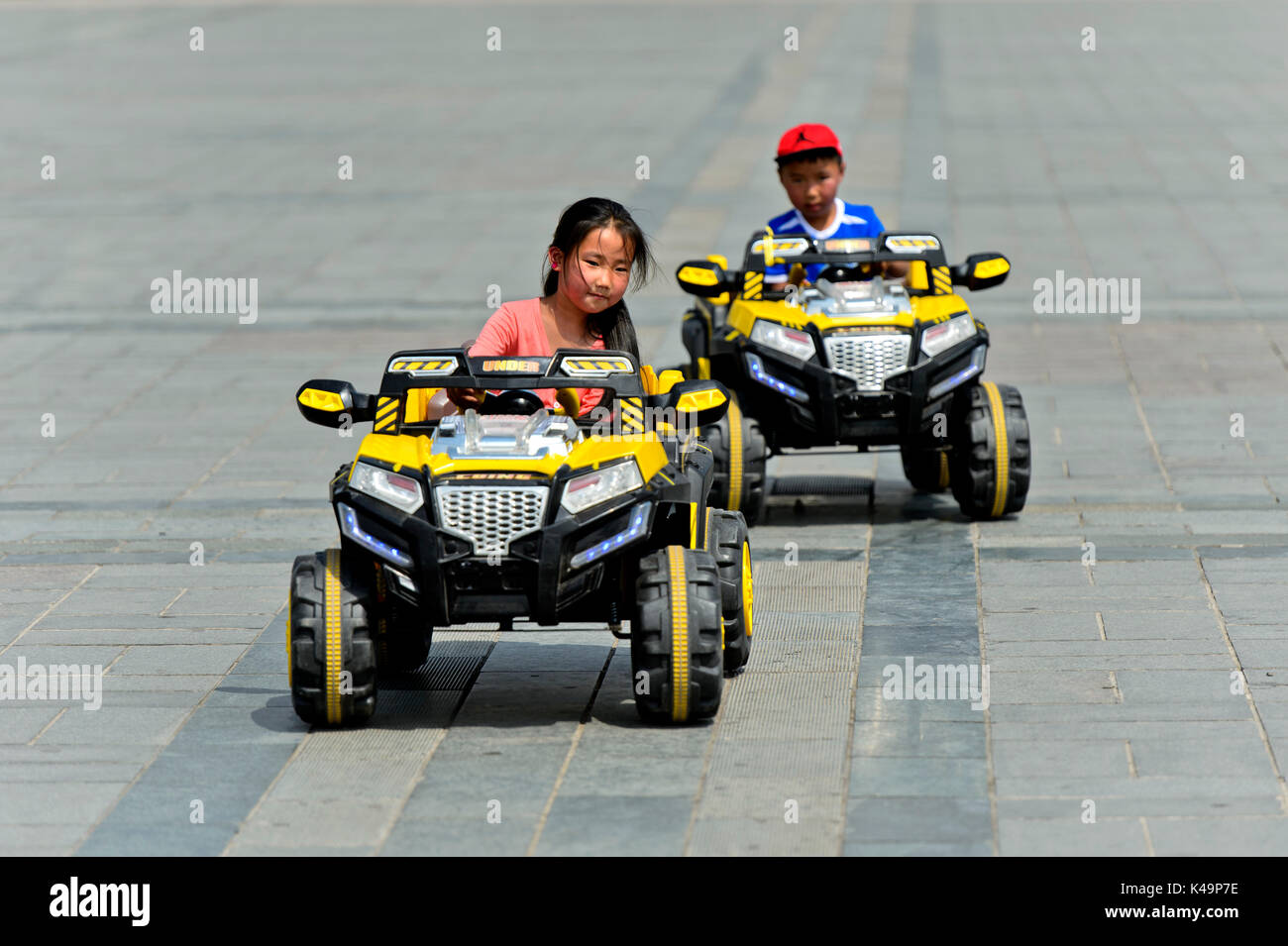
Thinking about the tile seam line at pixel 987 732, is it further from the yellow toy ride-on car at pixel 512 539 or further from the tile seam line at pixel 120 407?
the tile seam line at pixel 120 407

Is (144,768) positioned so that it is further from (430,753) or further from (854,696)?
(854,696)

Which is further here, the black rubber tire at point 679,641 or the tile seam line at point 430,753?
the black rubber tire at point 679,641

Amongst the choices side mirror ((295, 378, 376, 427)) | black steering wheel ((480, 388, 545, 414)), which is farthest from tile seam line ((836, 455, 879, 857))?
side mirror ((295, 378, 376, 427))

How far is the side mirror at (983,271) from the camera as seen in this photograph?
8797mm

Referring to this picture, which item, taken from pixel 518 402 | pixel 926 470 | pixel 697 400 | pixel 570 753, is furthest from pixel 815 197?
pixel 570 753

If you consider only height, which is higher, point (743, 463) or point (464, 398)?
point (464, 398)

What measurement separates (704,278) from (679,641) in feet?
11.1

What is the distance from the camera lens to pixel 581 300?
6441mm

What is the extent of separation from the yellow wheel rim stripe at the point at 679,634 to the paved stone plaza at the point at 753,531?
17cm

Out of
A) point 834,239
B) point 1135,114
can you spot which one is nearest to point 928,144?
point 1135,114

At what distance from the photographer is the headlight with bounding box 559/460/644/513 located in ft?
18.9

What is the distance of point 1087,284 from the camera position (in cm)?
1452

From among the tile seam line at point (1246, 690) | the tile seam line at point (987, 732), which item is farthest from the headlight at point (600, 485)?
the tile seam line at point (1246, 690)
